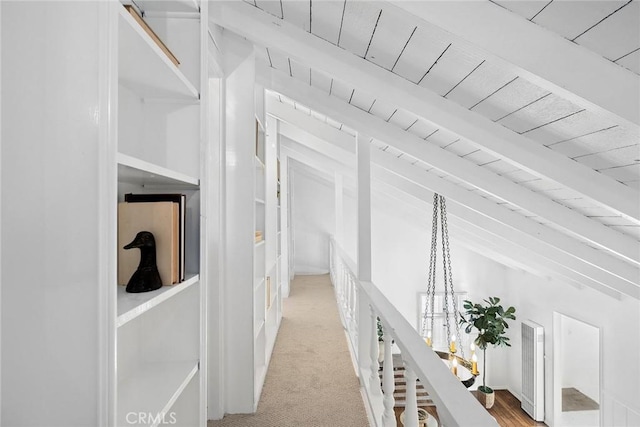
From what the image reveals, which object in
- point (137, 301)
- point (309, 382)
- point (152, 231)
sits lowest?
point (309, 382)

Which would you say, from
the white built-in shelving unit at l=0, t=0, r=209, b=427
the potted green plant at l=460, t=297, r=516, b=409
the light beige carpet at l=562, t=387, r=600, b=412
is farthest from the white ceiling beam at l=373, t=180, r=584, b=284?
the white built-in shelving unit at l=0, t=0, r=209, b=427

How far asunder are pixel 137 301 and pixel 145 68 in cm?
64

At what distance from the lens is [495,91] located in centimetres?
146

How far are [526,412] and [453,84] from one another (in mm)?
6305

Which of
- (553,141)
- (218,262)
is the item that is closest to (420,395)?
(218,262)

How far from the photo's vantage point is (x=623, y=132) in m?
1.31

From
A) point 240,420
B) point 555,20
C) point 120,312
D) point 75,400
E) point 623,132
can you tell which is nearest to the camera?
point 75,400

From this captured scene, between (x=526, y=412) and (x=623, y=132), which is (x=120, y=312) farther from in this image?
(x=526, y=412)

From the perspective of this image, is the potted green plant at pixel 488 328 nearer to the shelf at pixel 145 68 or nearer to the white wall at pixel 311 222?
the white wall at pixel 311 222

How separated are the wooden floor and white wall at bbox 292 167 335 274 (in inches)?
147

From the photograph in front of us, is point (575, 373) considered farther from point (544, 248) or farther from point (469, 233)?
point (544, 248)

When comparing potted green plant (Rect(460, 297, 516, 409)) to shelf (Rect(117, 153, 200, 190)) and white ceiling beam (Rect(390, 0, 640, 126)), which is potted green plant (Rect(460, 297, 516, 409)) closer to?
white ceiling beam (Rect(390, 0, 640, 126))

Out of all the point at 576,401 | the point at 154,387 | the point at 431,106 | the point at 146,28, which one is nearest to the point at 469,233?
the point at 576,401

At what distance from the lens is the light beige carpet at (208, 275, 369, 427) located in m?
2.09
